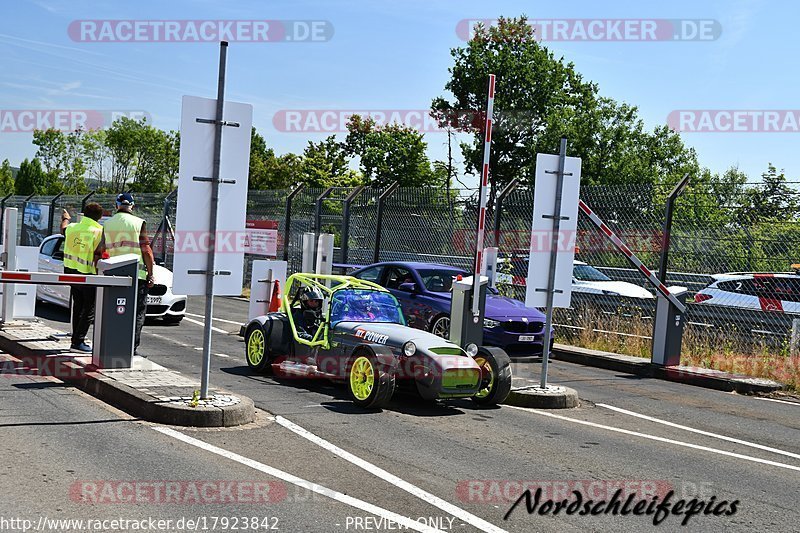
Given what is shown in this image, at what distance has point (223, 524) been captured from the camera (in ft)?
17.2

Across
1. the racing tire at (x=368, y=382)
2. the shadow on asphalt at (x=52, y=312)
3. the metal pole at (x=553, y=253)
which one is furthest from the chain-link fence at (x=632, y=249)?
the shadow on asphalt at (x=52, y=312)

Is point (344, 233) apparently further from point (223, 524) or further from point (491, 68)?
point (491, 68)

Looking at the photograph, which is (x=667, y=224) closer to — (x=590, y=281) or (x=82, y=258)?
(x=590, y=281)

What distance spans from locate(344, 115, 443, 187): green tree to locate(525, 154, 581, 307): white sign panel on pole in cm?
5268

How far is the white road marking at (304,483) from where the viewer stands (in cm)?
544

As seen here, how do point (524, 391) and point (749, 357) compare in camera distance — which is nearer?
point (524, 391)

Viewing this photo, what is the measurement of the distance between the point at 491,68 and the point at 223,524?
52.8 metres

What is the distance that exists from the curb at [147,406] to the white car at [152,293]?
4.95 metres

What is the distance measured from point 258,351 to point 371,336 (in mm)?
1957

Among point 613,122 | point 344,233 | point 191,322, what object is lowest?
point 191,322

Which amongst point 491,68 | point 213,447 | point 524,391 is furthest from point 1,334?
point 491,68

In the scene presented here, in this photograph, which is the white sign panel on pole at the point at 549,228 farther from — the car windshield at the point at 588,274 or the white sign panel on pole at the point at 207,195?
the car windshield at the point at 588,274

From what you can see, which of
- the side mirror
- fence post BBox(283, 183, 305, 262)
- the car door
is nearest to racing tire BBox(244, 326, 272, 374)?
the car door

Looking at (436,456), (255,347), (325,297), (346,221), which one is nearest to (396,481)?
(436,456)
